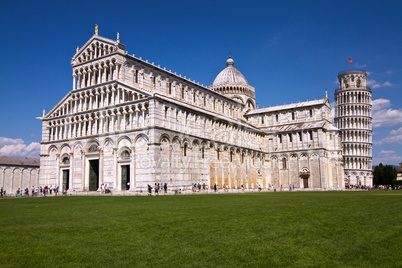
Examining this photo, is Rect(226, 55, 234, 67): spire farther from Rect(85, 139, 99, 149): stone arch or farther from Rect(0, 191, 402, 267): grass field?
Rect(0, 191, 402, 267): grass field

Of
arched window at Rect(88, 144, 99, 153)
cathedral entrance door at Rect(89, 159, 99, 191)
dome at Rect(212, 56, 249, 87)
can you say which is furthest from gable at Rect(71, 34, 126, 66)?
dome at Rect(212, 56, 249, 87)

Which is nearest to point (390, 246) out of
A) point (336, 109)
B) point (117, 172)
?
point (117, 172)

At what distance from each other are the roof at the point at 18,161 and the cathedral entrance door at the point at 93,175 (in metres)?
23.8

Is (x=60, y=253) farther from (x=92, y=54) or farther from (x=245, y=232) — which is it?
(x=92, y=54)

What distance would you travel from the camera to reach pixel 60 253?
7465 millimetres

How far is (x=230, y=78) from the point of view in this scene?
245ft

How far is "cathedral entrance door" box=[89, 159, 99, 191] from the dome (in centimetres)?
3614

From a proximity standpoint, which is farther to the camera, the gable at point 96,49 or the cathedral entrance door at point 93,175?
the cathedral entrance door at point 93,175

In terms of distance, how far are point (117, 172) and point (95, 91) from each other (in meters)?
11.6

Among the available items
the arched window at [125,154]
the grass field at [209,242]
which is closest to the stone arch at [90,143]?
the arched window at [125,154]

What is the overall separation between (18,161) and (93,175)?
2655 cm

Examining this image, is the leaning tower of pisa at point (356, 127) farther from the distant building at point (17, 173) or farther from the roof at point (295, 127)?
the distant building at point (17, 173)

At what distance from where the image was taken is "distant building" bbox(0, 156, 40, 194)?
2341 inches

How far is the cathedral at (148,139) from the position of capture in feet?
134
